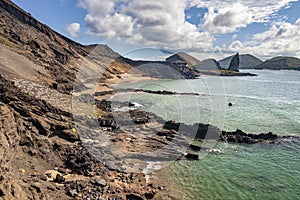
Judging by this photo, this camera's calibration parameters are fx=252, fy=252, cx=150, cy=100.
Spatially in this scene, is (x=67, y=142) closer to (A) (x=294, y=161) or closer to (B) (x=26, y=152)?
(B) (x=26, y=152)

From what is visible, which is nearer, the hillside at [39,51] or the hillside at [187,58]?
the hillside at [39,51]

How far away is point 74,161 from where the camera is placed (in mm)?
20250

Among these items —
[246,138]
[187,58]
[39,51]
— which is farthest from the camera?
[187,58]

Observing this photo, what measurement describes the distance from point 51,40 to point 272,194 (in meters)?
96.9

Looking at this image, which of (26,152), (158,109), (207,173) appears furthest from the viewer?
(158,109)

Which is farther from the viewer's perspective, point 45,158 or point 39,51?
point 39,51

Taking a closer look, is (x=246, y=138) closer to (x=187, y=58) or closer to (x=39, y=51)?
(x=39, y=51)

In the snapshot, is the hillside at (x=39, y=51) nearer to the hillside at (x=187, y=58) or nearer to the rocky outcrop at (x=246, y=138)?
the hillside at (x=187, y=58)

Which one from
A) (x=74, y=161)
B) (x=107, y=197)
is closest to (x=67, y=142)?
(x=74, y=161)

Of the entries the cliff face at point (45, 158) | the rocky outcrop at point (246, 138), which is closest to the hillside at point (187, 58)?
the rocky outcrop at point (246, 138)

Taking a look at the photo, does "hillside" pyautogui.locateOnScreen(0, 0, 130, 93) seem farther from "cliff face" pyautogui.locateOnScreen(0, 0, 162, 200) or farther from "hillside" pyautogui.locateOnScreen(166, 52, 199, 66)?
"hillside" pyautogui.locateOnScreen(166, 52, 199, 66)

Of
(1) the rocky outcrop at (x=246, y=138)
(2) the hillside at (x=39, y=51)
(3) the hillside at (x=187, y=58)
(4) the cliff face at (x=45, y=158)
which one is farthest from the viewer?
(3) the hillside at (x=187, y=58)

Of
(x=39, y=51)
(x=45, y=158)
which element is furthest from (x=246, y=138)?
(x=39, y=51)

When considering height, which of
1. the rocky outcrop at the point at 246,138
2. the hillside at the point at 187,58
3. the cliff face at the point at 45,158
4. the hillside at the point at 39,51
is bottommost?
the cliff face at the point at 45,158
